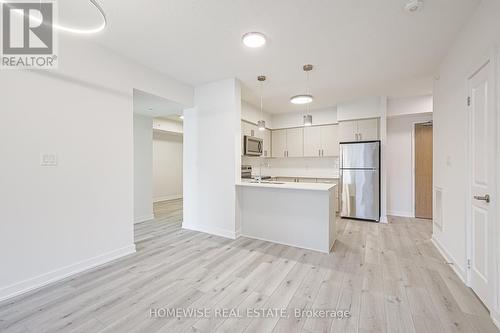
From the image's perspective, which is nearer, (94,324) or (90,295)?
(94,324)

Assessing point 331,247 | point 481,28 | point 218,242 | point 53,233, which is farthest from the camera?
point 218,242

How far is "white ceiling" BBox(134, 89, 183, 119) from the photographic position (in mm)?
3510

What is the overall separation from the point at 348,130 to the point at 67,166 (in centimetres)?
526

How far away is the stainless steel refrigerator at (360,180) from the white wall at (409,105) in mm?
999

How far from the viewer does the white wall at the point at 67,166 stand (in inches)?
81.9

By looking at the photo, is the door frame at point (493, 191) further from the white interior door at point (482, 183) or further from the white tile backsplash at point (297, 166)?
the white tile backsplash at point (297, 166)

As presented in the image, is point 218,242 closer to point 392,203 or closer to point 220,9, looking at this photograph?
point 220,9

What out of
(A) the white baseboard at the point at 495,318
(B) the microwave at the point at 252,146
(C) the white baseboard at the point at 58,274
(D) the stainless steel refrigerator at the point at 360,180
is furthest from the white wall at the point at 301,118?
(C) the white baseboard at the point at 58,274

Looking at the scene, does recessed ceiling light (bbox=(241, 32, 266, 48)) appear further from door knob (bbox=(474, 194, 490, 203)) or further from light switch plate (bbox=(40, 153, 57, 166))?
door knob (bbox=(474, 194, 490, 203))

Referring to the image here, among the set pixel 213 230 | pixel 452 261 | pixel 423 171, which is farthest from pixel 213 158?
pixel 423 171

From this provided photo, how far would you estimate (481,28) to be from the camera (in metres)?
2.02

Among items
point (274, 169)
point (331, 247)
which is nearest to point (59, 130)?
point (331, 247)

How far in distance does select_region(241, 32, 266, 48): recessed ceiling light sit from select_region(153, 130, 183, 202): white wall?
545 centimetres

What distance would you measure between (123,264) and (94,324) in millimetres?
1097
